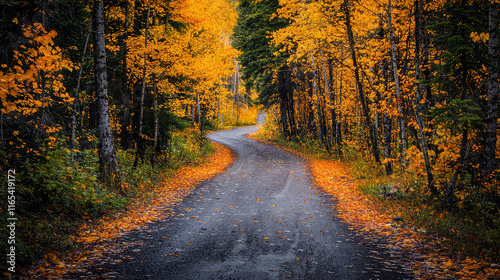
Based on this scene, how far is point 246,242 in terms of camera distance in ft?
20.5

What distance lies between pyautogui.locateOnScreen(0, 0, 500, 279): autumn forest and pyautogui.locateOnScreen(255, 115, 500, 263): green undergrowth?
4 cm

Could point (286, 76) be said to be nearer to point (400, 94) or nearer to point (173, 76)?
point (173, 76)

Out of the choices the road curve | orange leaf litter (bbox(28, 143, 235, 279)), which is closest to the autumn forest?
orange leaf litter (bbox(28, 143, 235, 279))

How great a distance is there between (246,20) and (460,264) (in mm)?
23944

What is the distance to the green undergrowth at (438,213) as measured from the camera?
18.4ft

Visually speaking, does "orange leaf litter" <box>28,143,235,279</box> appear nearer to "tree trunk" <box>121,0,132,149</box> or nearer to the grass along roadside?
"tree trunk" <box>121,0,132,149</box>

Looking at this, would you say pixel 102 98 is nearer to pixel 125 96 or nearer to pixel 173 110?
pixel 125 96

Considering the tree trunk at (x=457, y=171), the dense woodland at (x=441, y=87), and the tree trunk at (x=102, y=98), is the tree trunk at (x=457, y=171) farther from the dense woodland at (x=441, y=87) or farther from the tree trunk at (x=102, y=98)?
the tree trunk at (x=102, y=98)

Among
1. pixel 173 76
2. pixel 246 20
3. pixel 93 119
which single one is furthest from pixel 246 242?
pixel 246 20

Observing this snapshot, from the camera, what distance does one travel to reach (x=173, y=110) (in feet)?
52.9

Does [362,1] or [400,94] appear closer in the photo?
[400,94]

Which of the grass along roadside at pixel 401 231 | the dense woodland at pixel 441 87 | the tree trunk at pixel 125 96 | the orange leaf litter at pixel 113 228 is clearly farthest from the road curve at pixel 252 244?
the tree trunk at pixel 125 96

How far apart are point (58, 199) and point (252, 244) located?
489cm

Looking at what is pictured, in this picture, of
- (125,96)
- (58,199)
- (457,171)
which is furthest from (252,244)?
(125,96)
